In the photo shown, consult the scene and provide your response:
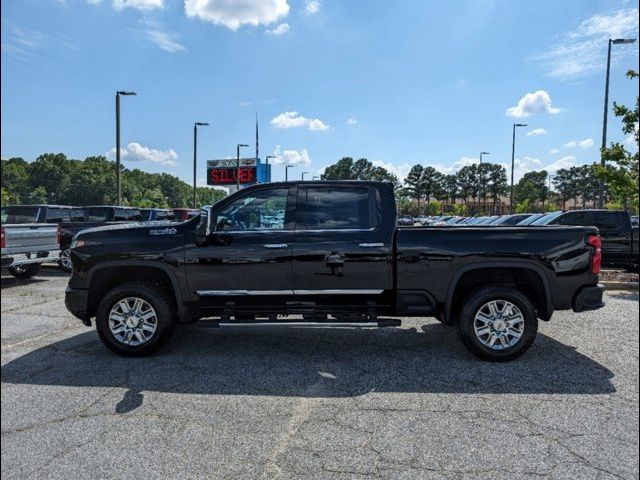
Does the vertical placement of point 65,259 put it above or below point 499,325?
below

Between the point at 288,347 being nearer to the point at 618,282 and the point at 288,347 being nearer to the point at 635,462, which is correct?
the point at 635,462

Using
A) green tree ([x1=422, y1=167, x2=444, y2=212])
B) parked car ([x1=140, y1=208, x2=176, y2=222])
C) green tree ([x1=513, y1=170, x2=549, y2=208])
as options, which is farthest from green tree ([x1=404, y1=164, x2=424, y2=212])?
parked car ([x1=140, y1=208, x2=176, y2=222])

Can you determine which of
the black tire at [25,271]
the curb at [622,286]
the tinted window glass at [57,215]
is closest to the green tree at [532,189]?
the curb at [622,286]

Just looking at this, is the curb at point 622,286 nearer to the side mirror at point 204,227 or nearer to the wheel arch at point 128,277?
the side mirror at point 204,227

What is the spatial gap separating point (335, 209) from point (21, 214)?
1114cm

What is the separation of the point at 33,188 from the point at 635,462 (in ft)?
320

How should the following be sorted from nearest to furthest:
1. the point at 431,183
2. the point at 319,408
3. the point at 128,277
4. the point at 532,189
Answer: the point at 319,408 → the point at 128,277 → the point at 532,189 → the point at 431,183

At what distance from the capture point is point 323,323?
5000mm

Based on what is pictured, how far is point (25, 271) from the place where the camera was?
1135cm

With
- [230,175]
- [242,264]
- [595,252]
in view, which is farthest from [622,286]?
[230,175]

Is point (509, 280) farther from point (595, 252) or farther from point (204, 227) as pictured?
point (204, 227)

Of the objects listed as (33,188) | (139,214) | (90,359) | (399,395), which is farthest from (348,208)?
(33,188)

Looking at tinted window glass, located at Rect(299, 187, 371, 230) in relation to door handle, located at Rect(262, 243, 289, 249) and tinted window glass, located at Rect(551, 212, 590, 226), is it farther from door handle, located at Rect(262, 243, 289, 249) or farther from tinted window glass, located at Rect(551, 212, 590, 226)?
tinted window glass, located at Rect(551, 212, 590, 226)

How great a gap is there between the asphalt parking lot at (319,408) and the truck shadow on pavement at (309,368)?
0.02 meters
